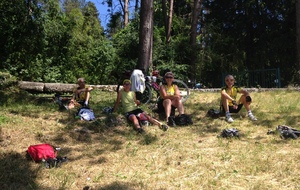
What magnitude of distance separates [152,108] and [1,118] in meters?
3.31

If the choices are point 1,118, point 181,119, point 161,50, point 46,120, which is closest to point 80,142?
point 46,120

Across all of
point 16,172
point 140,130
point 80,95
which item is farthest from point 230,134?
point 80,95

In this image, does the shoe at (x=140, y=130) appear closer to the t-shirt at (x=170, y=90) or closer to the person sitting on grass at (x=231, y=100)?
the t-shirt at (x=170, y=90)

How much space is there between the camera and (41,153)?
4.17 m

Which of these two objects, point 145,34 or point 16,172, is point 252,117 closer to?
point 145,34

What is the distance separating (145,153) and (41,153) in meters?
1.51

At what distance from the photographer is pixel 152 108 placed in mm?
7383

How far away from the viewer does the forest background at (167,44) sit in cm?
1195

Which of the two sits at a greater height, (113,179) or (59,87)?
(59,87)

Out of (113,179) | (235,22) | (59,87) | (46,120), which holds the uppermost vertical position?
(235,22)

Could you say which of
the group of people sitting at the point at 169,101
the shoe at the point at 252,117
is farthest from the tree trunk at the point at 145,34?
the shoe at the point at 252,117

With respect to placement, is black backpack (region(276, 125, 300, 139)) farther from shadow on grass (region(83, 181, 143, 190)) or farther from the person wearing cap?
shadow on grass (region(83, 181, 143, 190))

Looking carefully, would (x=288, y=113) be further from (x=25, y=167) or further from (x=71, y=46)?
(x=71, y=46)

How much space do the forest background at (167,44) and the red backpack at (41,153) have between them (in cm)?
664
